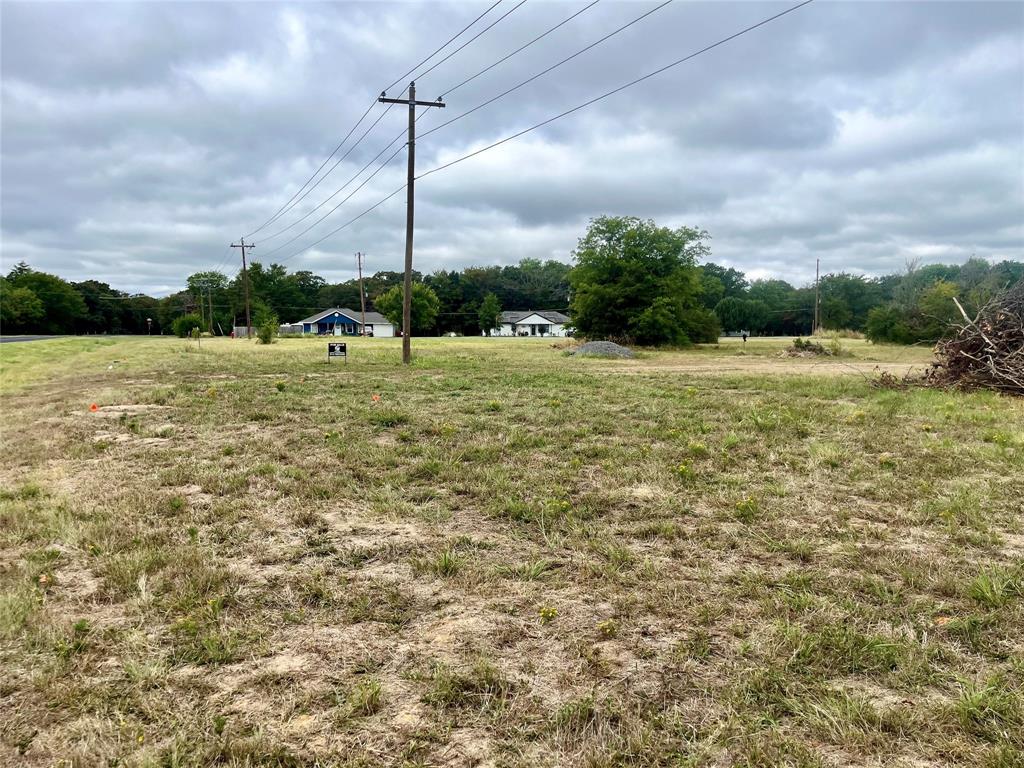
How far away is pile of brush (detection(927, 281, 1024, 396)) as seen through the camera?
11664 millimetres

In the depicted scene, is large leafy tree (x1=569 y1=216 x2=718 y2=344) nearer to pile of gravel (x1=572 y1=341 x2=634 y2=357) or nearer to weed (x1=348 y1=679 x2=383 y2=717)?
pile of gravel (x1=572 y1=341 x2=634 y2=357)

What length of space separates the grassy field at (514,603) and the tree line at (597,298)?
33745 mm

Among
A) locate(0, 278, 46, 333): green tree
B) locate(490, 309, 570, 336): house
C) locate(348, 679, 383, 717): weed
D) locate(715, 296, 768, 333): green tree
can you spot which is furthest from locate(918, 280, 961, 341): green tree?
locate(0, 278, 46, 333): green tree

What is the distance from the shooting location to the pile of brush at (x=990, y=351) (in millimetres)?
11664

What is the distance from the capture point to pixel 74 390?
12969 millimetres

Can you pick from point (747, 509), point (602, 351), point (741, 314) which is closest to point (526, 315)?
point (741, 314)

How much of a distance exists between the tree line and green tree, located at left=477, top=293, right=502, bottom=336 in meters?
0.20

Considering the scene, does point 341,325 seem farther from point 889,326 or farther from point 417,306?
point 889,326

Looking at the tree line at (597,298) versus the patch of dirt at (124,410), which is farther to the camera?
the tree line at (597,298)

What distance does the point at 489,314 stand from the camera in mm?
97812

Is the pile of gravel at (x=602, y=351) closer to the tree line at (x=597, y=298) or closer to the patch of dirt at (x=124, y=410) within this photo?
the tree line at (x=597, y=298)

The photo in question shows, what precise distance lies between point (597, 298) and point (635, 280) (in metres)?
2.74

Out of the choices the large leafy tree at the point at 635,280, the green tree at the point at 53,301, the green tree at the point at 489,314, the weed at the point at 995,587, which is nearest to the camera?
the weed at the point at 995,587

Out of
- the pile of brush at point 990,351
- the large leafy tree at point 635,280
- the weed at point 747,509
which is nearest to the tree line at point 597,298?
the large leafy tree at point 635,280
